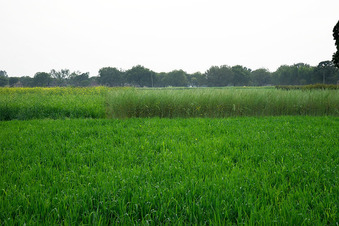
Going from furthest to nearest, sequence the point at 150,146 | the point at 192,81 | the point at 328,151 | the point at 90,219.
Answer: the point at 192,81, the point at 150,146, the point at 328,151, the point at 90,219

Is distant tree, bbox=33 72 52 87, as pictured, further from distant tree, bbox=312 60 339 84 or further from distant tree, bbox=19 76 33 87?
distant tree, bbox=312 60 339 84

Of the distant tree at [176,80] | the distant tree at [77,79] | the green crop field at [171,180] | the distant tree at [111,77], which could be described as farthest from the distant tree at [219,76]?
the green crop field at [171,180]

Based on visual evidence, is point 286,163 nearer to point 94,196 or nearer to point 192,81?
point 94,196

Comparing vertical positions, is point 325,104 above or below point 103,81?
below

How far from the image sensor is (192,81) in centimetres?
11244

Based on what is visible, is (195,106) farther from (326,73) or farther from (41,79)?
(41,79)

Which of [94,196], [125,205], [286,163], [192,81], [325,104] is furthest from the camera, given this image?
[192,81]

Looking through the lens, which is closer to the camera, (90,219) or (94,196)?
(90,219)

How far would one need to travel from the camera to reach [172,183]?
266cm

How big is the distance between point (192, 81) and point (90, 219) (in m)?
113

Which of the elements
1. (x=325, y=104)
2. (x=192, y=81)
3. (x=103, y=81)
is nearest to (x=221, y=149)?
(x=325, y=104)

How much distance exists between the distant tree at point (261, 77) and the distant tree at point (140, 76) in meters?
52.8

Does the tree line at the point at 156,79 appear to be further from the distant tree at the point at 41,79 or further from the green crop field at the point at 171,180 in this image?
the green crop field at the point at 171,180

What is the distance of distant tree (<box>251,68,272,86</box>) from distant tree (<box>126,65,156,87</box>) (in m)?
52.8
